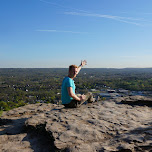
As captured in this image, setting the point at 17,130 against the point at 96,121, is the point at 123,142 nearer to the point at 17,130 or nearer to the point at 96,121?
the point at 96,121

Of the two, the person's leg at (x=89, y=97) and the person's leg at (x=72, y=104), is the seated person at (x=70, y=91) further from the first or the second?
the person's leg at (x=89, y=97)

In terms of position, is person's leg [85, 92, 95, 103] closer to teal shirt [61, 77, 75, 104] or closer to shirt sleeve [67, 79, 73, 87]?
teal shirt [61, 77, 75, 104]

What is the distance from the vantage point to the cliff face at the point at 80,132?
11.0ft

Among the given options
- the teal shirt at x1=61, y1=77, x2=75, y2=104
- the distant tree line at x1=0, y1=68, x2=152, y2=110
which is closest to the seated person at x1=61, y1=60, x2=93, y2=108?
the teal shirt at x1=61, y1=77, x2=75, y2=104

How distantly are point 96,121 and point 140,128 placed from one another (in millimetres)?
1186

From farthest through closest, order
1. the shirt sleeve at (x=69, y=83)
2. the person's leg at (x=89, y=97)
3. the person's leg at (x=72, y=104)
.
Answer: the person's leg at (x=89, y=97) → the person's leg at (x=72, y=104) → the shirt sleeve at (x=69, y=83)

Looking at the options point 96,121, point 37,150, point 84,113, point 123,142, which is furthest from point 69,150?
point 84,113

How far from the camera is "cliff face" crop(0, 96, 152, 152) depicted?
11.0 feet

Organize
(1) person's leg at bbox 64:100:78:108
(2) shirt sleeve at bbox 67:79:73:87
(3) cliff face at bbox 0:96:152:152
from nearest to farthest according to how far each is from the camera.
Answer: (3) cliff face at bbox 0:96:152:152 < (2) shirt sleeve at bbox 67:79:73:87 < (1) person's leg at bbox 64:100:78:108

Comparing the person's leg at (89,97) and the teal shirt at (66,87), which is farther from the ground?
the teal shirt at (66,87)

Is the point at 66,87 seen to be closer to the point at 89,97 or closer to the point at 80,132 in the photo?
the point at 89,97

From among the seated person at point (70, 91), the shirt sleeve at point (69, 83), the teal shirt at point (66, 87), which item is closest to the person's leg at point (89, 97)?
the seated person at point (70, 91)

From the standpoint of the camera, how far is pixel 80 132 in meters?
3.86

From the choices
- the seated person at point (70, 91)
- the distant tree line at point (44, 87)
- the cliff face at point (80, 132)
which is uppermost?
the seated person at point (70, 91)
